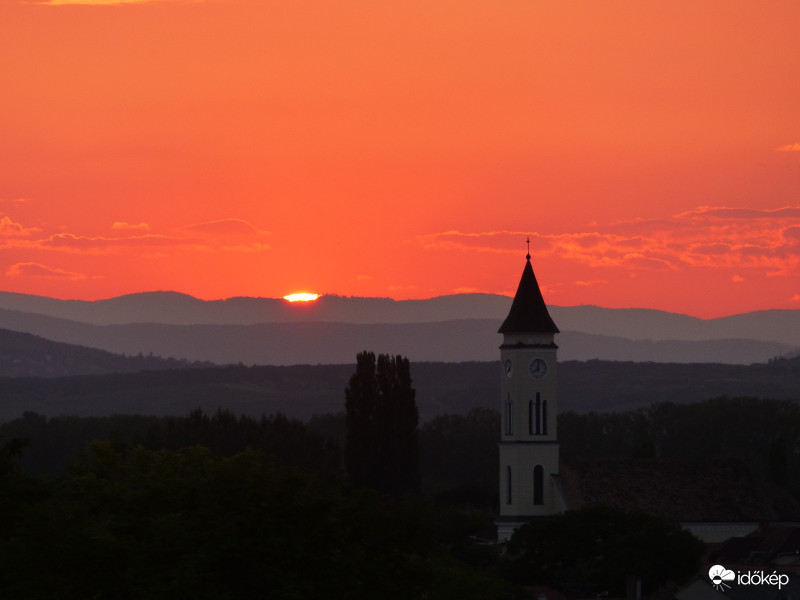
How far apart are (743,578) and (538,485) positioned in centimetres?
3196

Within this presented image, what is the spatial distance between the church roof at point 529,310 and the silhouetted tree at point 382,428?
1379 cm

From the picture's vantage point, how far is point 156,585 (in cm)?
3872

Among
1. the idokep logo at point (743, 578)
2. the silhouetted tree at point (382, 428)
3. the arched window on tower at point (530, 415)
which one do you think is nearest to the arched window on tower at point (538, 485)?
the arched window on tower at point (530, 415)

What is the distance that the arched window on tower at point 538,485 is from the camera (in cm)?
9494

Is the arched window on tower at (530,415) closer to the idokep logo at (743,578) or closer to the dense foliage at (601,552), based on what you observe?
the dense foliage at (601,552)

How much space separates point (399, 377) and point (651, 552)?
43.0m

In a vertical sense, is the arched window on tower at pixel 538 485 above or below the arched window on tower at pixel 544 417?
below

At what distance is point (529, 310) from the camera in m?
97.6

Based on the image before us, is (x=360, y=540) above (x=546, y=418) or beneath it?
beneath

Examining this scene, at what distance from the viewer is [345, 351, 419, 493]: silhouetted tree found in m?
108

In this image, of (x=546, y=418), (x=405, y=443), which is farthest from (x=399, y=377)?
(x=546, y=418)

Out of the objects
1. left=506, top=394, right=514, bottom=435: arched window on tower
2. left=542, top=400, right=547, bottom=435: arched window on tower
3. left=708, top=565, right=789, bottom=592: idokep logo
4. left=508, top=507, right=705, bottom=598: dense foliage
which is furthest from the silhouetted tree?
left=708, top=565, right=789, bottom=592: idokep logo

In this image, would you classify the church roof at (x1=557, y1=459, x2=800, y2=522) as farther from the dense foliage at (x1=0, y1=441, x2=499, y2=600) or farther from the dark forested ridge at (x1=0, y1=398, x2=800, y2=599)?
the dense foliage at (x1=0, y1=441, x2=499, y2=600)

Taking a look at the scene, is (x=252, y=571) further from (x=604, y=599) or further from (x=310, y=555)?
(x=604, y=599)
